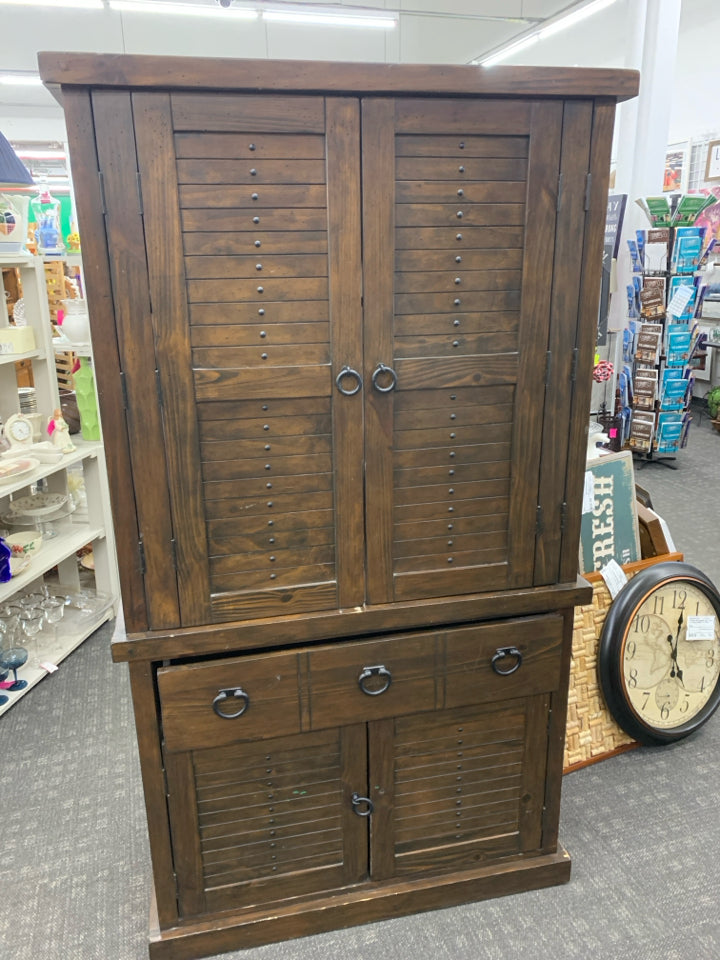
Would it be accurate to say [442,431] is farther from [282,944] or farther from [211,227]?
[282,944]

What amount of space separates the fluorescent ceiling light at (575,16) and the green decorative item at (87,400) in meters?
5.81

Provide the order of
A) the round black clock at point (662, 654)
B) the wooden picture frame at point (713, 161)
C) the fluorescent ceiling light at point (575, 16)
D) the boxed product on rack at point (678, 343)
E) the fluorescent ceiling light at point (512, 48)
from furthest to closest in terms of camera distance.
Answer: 1. the fluorescent ceiling light at point (512, 48)
2. the wooden picture frame at point (713, 161)
3. the fluorescent ceiling light at point (575, 16)
4. the boxed product on rack at point (678, 343)
5. the round black clock at point (662, 654)

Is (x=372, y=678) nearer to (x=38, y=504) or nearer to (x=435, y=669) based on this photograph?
(x=435, y=669)

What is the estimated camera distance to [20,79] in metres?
8.42

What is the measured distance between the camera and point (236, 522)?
4.72 ft

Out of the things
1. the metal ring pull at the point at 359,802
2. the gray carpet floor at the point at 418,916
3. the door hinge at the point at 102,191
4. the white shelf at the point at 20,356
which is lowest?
the gray carpet floor at the point at 418,916

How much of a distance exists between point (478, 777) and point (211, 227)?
135 cm

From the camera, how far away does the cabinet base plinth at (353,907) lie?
1607mm

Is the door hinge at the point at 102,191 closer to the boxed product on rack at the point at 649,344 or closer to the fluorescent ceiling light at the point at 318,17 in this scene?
the boxed product on rack at the point at 649,344

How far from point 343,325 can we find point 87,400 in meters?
2.06

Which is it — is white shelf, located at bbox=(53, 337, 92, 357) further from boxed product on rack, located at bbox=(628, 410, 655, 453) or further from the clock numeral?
boxed product on rack, located at bbox=(628, 410, 655, 453)

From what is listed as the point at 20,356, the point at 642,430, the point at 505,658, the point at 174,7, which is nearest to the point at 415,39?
the point at 174,7

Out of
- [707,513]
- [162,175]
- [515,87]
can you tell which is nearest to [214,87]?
[162,175]

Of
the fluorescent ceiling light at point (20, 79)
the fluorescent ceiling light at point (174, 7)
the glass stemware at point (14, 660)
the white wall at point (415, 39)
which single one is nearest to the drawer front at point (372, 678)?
the glass stemware at point (14, 660)
